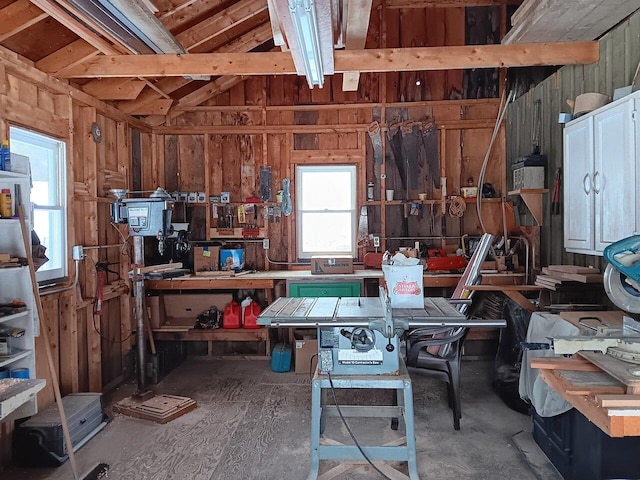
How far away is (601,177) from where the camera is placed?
276cm

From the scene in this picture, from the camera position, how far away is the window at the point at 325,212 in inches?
202

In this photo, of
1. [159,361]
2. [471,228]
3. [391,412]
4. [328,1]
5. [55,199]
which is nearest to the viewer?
[328,1]

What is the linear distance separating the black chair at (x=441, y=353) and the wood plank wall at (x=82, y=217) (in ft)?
7.92

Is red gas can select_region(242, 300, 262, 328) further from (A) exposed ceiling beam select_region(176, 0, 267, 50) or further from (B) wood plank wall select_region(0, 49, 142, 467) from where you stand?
(A) exposed ceiling beam select_region(176, 0, 267, 50)

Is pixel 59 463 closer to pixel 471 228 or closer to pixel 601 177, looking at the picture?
pixel 601 177

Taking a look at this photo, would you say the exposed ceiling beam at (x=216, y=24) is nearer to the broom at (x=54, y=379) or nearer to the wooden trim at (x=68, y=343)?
the broom at (x=54, y=379)

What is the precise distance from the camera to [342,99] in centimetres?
507

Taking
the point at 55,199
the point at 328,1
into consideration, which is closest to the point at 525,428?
the point at 328,1

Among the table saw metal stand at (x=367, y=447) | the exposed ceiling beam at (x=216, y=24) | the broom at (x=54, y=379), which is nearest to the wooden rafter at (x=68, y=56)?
the exposed ceiling beam at (x=216, y=24)

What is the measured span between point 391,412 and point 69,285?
2.51 metres

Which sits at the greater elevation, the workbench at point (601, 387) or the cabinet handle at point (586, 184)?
the cabinet handle at point (586, 184)

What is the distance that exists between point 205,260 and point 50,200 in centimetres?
171

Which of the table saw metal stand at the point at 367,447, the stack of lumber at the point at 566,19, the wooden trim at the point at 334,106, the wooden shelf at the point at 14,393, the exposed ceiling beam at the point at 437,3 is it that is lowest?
the table saw metal stand at the point at 367,447

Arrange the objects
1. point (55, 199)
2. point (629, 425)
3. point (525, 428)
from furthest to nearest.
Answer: point (55, 199) < point (525, 428) < point (629, 425)
